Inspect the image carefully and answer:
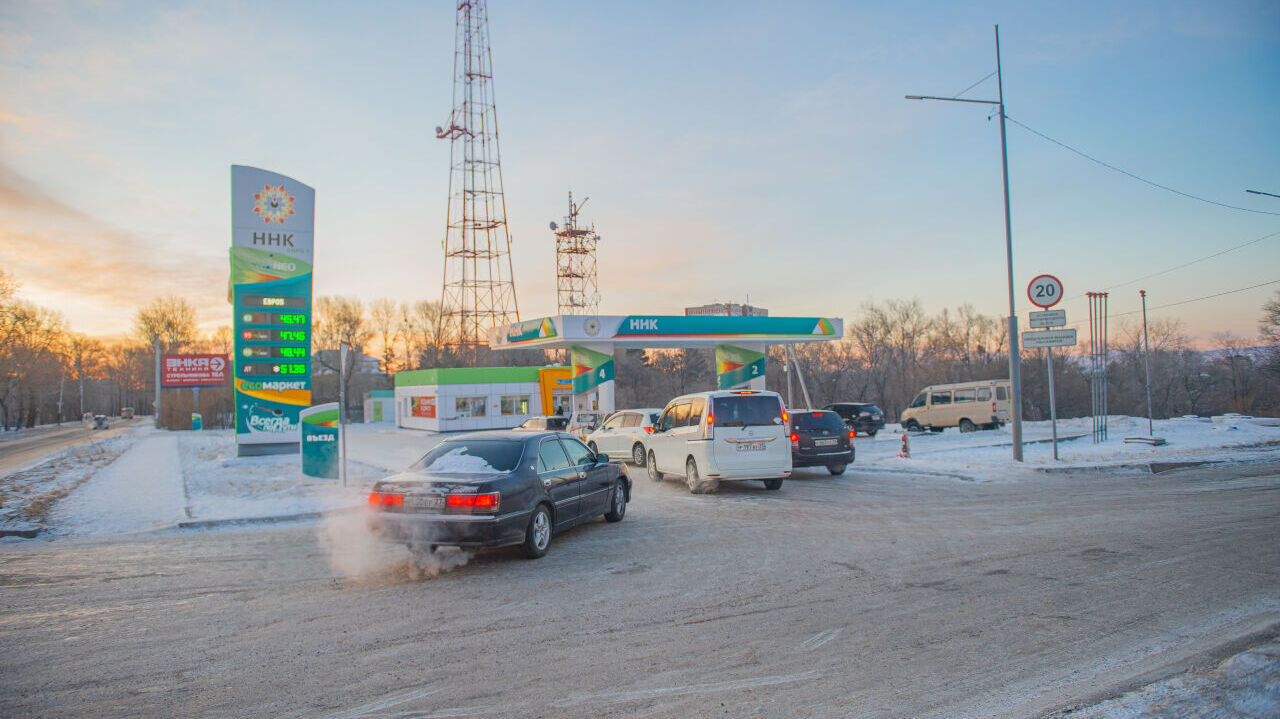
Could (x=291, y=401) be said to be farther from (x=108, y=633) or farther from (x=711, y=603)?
(x=711, y=603)

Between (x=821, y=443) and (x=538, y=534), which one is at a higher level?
(x=821, y=443)

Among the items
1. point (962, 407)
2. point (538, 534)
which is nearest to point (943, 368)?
point (962, 407)

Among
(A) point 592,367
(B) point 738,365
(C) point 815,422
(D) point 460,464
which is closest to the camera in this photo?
(D) point 460,464

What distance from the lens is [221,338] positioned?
273 ft

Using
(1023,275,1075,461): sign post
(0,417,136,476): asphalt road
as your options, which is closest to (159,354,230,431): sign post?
(0,417,136,476): asphalt road

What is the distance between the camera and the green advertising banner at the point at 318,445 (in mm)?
15289

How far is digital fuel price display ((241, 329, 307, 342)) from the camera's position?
21364mm

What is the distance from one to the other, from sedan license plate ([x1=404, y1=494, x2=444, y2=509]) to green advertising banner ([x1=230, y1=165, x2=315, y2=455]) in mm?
16801

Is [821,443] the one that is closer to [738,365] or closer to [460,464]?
[460,464]

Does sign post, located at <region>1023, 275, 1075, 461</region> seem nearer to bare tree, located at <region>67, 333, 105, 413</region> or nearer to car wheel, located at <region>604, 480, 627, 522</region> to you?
car wheel, located at <region>604, 480, 627, 522</region>

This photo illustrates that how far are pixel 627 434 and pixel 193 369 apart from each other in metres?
50.5

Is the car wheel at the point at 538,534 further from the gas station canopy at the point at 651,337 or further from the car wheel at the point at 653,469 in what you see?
the gas station canopy at the point at 651,337

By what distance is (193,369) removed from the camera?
54375mm

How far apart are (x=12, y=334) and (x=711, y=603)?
70367mm
